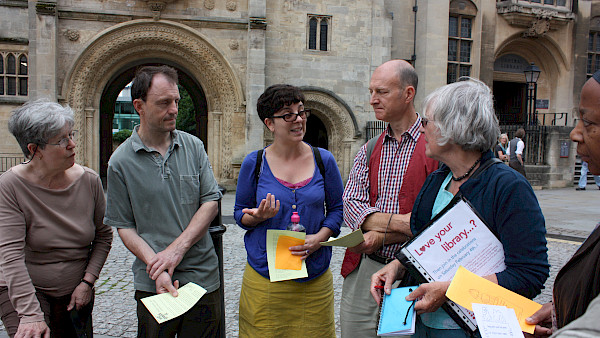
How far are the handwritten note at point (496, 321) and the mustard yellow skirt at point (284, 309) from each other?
1311mm

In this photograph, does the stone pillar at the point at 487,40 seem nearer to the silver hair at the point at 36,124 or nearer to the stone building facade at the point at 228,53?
the stone building facade at the point at 228,53

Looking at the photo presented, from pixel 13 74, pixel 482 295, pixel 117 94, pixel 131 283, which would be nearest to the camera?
pixel 482 295

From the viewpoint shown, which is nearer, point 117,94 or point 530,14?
point 530,14

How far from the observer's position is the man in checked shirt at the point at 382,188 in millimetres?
2500

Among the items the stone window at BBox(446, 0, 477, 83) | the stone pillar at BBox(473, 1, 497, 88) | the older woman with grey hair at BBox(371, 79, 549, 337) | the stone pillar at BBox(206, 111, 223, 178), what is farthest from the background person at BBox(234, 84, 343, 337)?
the stone pillar at BBox(473, 1, 497, 88)

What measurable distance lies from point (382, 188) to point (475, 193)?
797mm

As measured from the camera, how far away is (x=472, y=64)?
771 inches

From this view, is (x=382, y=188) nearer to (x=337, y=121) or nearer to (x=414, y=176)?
(x=414, y=176)

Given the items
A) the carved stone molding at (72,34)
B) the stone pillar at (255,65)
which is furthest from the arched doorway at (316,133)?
the carved stone molding at (72,34)

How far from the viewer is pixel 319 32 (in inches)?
621

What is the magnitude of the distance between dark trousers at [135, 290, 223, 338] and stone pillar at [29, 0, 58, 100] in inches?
502

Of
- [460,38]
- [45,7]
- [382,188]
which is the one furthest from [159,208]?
[460,38]

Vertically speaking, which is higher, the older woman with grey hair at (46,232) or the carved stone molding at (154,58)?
the carved stone molding at (154,58)

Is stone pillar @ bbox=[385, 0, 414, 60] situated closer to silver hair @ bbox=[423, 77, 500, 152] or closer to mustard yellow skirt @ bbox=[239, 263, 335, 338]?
mustard yellow skirt @ bbox=[239, 263, 335, 338]
